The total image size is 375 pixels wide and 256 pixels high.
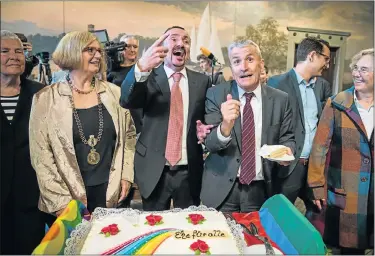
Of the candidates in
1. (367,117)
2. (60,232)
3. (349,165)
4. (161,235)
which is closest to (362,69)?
(367,117)

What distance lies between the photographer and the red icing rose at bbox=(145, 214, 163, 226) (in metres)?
1.25

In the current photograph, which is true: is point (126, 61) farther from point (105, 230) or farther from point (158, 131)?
point (105, 230)

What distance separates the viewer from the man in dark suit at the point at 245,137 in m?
1.60

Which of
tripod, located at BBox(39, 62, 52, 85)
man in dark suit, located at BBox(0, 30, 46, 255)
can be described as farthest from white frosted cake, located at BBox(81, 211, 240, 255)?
tripod, located at BBox(39, 62, 52, 85)

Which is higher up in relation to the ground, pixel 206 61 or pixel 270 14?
pixel 270 14

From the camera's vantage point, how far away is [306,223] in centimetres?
112

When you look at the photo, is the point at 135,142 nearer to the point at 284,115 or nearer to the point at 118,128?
the point at 118,128

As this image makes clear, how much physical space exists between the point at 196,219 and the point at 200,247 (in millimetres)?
209

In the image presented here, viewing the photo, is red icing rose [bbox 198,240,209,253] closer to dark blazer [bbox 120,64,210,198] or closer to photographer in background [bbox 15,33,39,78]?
dark blazer [bbox 120,64,210,198]

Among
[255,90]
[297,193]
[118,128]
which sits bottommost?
[297,193]

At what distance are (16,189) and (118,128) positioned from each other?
24.2 inches

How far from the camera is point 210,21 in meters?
3.21

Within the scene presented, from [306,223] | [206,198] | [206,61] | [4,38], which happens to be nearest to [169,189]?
[206,198]

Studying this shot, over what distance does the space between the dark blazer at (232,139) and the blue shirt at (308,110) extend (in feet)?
2.24
